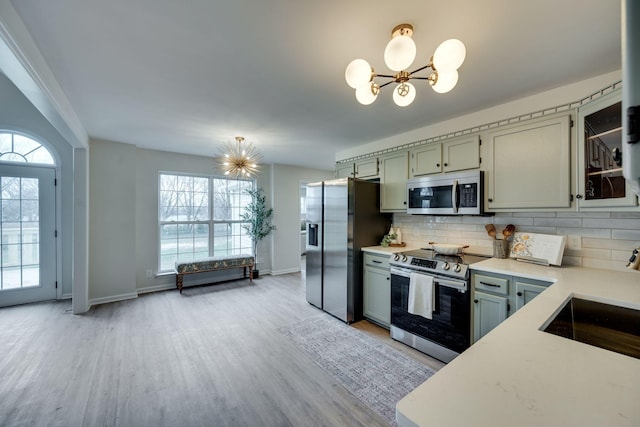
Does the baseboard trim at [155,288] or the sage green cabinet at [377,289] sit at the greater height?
the sage green cabinet at [377,289]

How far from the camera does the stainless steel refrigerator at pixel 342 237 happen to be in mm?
3346

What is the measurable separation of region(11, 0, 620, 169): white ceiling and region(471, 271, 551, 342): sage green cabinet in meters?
1.62

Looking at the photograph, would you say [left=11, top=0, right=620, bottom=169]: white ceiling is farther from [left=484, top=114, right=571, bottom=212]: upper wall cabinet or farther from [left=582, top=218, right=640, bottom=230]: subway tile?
[left=582, top=218, right=640, bottom=230]: subway tile

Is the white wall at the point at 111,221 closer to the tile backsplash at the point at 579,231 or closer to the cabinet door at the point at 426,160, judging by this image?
the cabinet door at the point at 426,160

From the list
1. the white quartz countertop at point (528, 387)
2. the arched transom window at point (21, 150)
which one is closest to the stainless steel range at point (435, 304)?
the white quartz countertop at point (528, 387)

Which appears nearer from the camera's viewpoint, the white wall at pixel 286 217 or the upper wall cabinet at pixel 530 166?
the upper wall cabinet at pixel 530 166

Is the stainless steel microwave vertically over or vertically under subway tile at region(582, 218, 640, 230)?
over

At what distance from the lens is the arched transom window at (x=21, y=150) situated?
3.77m

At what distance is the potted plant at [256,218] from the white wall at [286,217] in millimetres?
221

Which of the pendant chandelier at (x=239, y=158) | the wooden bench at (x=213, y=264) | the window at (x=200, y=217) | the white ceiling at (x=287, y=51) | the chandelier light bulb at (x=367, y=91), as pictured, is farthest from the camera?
the window at (x=200, y=217)

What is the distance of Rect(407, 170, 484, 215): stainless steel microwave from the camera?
264 cm

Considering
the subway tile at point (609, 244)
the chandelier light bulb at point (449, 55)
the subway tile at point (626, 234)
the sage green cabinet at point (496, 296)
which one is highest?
the chandelier light bulb at point (449, 55)

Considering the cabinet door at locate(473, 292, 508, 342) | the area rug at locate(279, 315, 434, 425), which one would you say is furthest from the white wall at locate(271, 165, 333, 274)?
the cabinet door at locate(473, 292, 508, 342)

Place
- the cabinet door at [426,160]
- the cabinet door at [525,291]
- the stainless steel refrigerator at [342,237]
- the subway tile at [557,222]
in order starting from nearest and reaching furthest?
1. the cabinet door at [525,291]
2. the subway tile at [557,222]
3. the cabinet door at [426,160]
4. the stainless steel refrigerator at [342,237]
